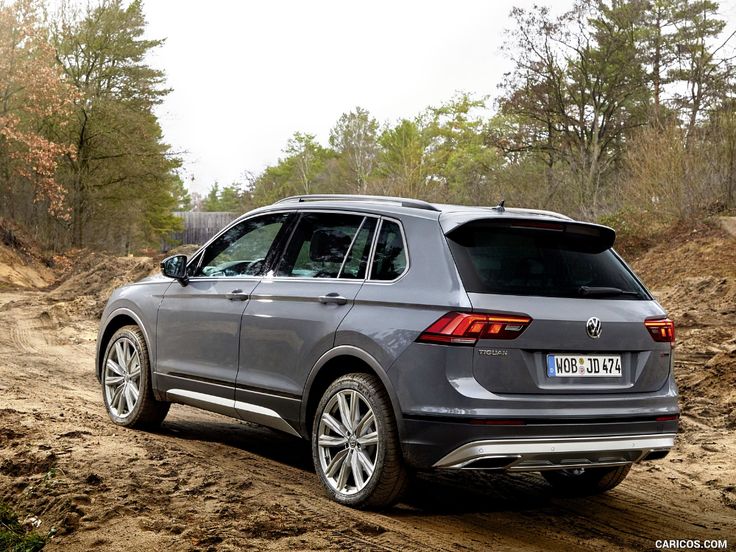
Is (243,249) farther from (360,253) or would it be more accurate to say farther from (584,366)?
(584,366)

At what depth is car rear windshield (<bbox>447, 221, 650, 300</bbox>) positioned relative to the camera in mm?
4883

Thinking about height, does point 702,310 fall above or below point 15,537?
above

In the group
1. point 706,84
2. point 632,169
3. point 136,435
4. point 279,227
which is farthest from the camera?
point 706,84

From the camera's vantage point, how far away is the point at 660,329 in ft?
17.1

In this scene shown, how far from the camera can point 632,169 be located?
68.8 ft

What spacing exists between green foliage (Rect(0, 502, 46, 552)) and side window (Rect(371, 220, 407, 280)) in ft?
7.35

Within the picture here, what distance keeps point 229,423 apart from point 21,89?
97.9 ft

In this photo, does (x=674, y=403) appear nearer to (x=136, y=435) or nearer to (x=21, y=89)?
(x=136, y=435)

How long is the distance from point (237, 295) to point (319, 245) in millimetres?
756

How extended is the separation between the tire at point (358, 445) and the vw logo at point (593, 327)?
1.12 m

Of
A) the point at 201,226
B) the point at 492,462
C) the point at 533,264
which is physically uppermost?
the point at 201,226

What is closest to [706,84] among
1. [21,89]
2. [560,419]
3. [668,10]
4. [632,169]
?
[668,10]

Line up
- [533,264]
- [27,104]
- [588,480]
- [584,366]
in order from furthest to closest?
[27,104] → [588,480] → [533,264] → [584,366]

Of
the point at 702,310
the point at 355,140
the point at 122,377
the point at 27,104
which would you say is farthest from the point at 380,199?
the point at 355,140
